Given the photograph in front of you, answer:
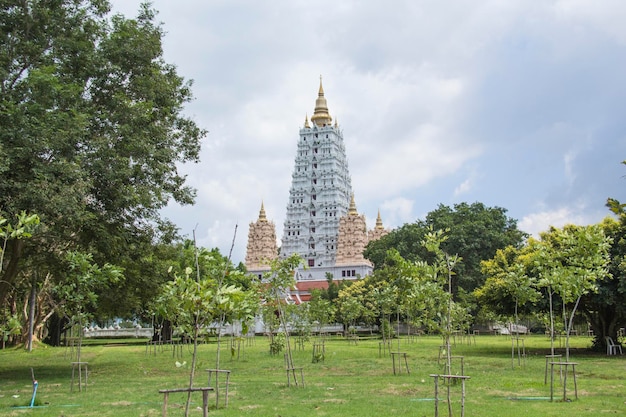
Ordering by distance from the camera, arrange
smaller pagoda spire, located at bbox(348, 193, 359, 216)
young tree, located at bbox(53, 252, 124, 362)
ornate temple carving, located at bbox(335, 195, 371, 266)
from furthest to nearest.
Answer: smaller pagoda spire, located at bbox(348, 193, 359, 216)
ornate temple carving, located at bbox(335, 195, 371, 266)
young tree, located at bbox(53, 252, 124, 362)

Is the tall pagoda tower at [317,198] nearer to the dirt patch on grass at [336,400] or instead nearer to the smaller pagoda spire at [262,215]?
the smaller pagoda spire at [262,215]

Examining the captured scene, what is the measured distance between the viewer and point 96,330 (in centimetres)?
7438

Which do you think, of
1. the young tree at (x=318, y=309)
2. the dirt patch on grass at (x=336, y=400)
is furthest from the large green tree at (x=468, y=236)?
the dirt patch on grass at (x=336, y=400)

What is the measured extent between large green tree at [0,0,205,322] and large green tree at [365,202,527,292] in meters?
39.9

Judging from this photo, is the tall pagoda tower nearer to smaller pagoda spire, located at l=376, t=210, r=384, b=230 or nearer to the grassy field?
smaller pagoda spire, located at l=376, t=210, r=384, b=230

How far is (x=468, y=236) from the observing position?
62.5 metres

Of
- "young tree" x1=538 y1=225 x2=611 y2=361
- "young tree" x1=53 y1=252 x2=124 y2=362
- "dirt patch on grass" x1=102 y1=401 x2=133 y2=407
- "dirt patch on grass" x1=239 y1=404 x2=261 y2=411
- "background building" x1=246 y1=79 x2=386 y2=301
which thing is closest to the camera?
"dirt patch on grass" x1=239 y1=404 x2=261 y2=411

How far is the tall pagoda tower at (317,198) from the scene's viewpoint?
107 m

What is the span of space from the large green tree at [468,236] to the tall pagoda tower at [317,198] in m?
35.8

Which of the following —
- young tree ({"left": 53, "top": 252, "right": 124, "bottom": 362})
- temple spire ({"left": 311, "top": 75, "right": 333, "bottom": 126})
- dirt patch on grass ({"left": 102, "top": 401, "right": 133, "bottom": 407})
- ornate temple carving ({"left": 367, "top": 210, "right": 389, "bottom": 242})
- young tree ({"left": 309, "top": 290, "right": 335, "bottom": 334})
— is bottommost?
dirt patch on grass ({"left": 102, "top": 401, "right": 133, "bottom": 407})

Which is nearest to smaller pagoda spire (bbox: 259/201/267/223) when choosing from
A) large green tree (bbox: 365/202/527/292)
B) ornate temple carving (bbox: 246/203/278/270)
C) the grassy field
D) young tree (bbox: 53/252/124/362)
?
ornate temple carving (bbox: 246/203/278/270)

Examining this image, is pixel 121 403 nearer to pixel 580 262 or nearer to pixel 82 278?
pixel 82 278

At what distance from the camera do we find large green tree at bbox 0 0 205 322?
1734 centimetres

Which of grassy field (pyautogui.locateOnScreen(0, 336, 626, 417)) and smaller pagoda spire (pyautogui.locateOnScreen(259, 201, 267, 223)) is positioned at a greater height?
smaller pagoda spire (pyautogui.locateOnScreen(259, 201, 267, 223))
